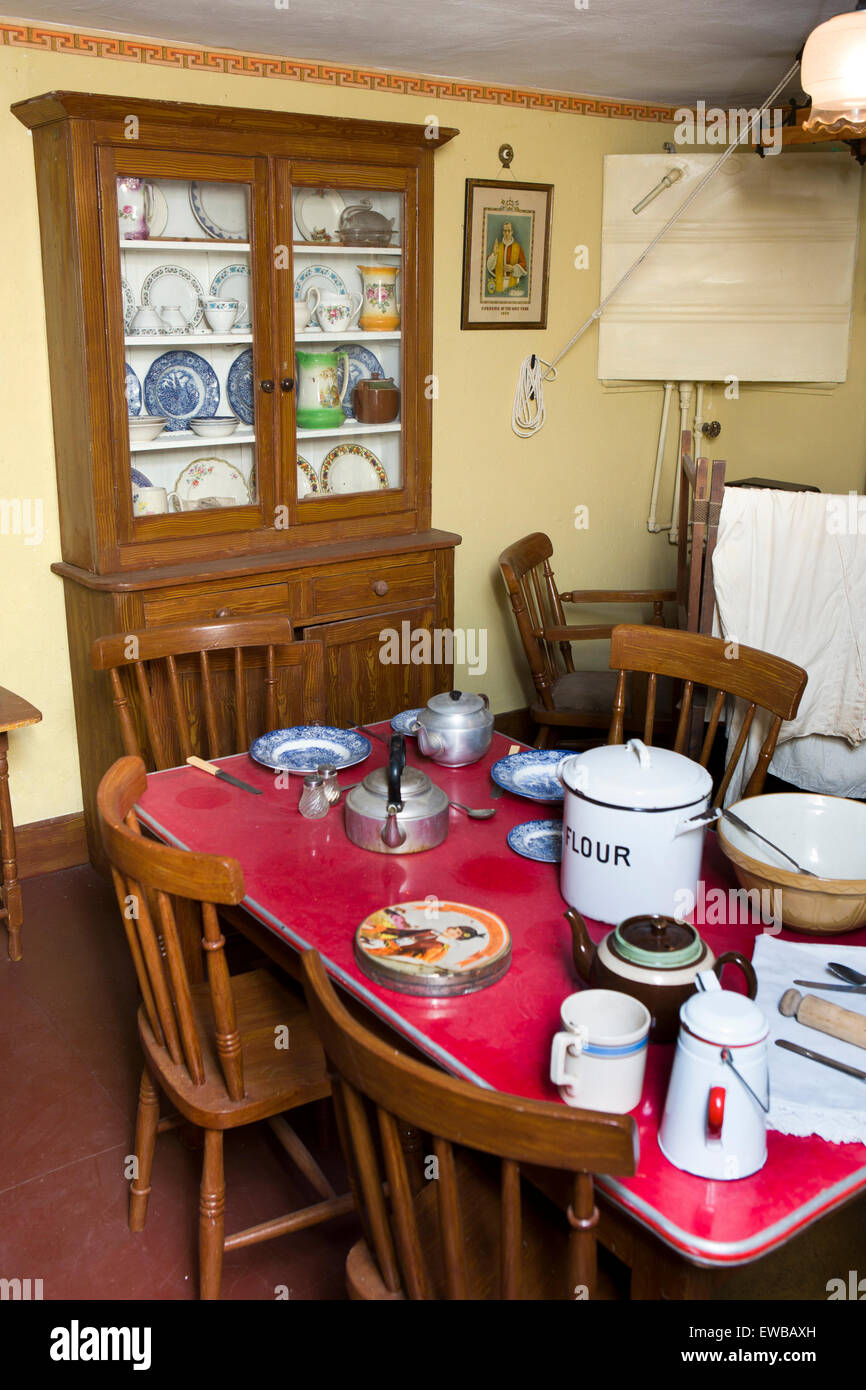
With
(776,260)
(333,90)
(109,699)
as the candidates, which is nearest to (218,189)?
Answer: (333,90)

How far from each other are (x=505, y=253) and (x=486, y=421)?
54cm

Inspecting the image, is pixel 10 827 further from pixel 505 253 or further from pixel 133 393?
pixel 505 253

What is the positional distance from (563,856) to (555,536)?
9.22 ft

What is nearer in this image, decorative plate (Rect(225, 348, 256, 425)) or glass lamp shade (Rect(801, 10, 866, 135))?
glass lamp shade (Rect(801, 10, 866, 135))

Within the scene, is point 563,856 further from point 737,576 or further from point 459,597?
point 459,597

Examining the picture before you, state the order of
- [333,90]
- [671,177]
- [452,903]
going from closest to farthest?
[452,903] → [333,90] → [671,177]

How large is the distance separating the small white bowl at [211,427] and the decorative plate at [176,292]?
24 cm

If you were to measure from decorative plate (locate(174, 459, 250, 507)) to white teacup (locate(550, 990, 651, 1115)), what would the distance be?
2339 millimetres

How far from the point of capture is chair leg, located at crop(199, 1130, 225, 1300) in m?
1.87

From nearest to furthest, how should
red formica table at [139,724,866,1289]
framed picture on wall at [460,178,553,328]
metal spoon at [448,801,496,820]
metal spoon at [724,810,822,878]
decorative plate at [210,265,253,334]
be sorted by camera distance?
1. red formica table at [139,724,866,1289]
2. metal spoon at [724,810,822,878]
3. metal spoon at [448,801,496,820]
4. decorative plate at [210,265,253,334]
5. framed picture on wall at [460,178,553,328]

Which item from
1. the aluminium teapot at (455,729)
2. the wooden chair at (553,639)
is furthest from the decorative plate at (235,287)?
the aluminium teapot at (455,729)

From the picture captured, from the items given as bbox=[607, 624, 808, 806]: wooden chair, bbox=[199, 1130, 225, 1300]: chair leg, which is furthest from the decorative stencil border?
bbox=[199, 1130, 225, 1300]: chair leg

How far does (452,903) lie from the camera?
5.68ft

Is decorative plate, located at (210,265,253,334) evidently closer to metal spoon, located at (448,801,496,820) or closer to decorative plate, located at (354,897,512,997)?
metal spoon, located at (448,801,496,820)
